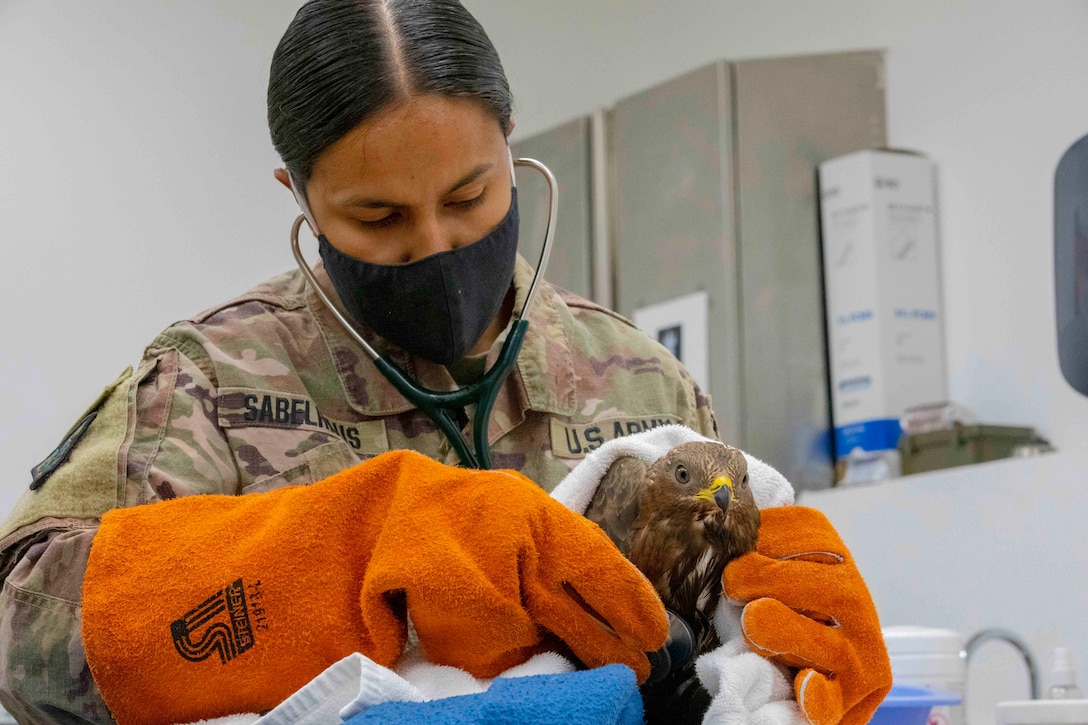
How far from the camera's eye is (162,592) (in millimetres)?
773

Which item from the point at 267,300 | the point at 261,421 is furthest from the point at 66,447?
the point at 267,300

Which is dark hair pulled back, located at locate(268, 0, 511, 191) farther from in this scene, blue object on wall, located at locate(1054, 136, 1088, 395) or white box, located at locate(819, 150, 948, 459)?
white box, located at locate(819, 150, 948, 459)

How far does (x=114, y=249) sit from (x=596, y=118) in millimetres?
1160

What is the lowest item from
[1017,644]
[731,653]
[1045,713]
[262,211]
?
[1017,644]

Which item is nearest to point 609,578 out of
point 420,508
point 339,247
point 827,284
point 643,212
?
point 420,508

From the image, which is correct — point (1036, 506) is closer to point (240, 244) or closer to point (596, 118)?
point (596, 118)

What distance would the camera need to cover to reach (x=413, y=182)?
1.04 m

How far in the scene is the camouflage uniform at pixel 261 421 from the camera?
855mm

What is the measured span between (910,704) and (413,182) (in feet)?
2.68

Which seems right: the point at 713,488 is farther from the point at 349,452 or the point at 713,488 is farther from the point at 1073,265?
the point at 1073,265

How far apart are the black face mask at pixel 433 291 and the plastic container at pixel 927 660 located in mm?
655

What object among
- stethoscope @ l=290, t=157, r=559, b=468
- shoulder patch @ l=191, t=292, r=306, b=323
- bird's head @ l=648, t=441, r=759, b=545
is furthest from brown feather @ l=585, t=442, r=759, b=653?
shoulder patch @ l=191, t=292, r=306, b=323

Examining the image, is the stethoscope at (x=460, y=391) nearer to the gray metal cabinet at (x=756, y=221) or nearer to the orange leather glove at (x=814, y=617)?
the orange leather glove at (x=814, y=617)

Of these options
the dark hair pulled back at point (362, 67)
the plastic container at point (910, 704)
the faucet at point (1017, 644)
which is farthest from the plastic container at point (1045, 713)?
the dark hair pulled back at point (362, 67)
